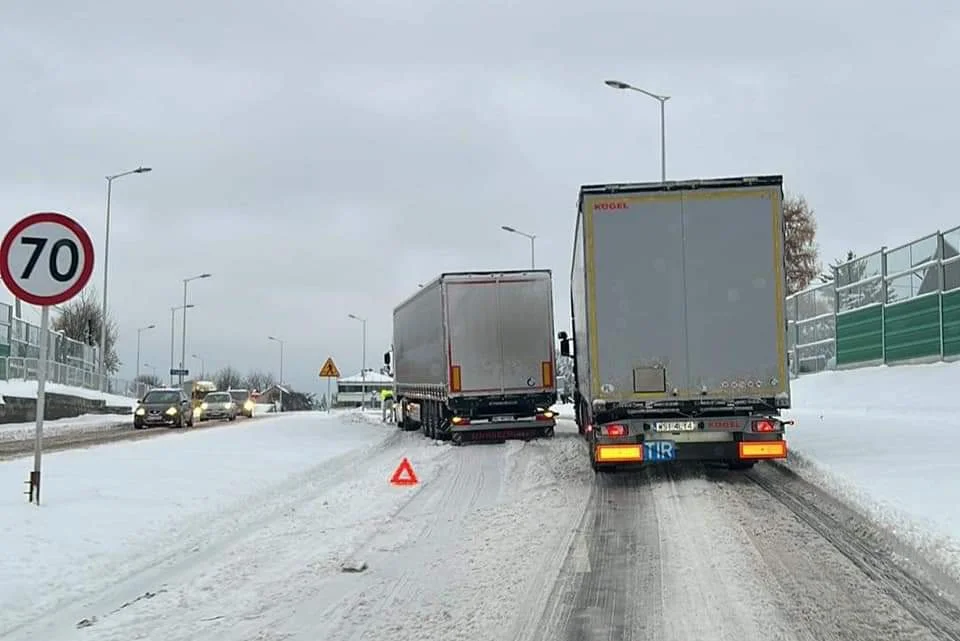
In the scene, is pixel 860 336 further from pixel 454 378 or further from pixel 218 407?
pixel 218 407

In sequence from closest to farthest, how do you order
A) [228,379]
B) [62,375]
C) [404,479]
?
1. [404,479]
2. [62,375]
3. [228,379]

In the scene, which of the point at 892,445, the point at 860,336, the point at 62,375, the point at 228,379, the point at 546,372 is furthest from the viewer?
the point at 228,379

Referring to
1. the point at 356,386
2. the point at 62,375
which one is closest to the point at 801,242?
the point at 62,375

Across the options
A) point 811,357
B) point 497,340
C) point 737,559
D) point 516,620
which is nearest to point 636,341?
point 737,559

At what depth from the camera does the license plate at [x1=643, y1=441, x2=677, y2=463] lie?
12016mm

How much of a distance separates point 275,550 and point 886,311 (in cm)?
2026

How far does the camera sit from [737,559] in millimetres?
7660

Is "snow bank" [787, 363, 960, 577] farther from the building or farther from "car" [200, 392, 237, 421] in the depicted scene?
the building

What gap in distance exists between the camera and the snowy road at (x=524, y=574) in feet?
19.0

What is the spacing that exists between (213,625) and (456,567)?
2.28 meters

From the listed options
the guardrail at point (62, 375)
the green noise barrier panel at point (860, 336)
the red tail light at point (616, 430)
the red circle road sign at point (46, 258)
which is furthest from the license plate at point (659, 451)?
the guardrail at point (62, 375)

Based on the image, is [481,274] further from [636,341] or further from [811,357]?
[811,357]

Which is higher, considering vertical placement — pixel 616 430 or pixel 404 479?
pixel 616 430

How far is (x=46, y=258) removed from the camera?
9.21 m
